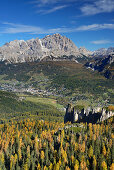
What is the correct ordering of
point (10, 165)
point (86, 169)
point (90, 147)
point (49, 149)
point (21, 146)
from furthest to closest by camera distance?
1. point (21, 146)
2. point (49, 149)
3. point (90, 147)
4. point (10, 165)
5. point (86, 169)

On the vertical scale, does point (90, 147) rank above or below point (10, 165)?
above

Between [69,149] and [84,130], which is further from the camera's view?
[84,130]

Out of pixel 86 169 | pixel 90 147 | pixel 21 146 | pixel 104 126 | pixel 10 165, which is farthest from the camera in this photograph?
pixel 104 126

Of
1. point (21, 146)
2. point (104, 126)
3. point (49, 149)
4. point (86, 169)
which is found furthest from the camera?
point (104, 126)

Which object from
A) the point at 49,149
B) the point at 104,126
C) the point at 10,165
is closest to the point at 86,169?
the point at 49,149

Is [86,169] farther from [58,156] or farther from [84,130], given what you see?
[84,130]

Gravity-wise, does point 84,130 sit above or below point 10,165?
above

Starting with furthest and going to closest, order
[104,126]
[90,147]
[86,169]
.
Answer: [104,126]
[90,147]
[86,169]

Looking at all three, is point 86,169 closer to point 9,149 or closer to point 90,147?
point 90,147

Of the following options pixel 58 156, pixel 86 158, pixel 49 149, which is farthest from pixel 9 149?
pixel 86 158
